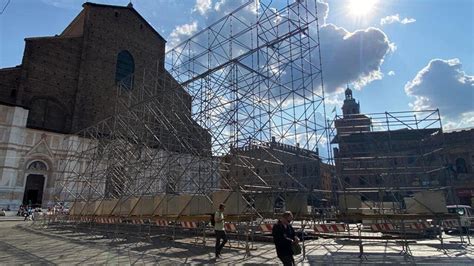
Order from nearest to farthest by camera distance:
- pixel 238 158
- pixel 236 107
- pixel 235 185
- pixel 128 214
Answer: pixel 235 185, pixel 238 158, pixel 236 107, pixel 128 214

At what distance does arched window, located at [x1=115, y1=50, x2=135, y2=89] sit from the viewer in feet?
117

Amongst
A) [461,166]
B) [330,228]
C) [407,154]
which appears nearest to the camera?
[330,228]

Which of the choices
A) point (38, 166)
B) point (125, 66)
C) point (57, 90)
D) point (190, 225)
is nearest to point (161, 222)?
point (190, 225)

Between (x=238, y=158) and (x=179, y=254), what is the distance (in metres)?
4.12

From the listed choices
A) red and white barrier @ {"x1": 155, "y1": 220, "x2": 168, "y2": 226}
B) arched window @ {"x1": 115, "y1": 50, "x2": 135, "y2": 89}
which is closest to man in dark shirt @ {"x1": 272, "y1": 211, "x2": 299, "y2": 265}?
red and white barrier @ {"x1": 155, "y1": 220, "x2": 168, "y2": 226}

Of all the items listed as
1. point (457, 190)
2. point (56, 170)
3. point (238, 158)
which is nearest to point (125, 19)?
point (56, 170)

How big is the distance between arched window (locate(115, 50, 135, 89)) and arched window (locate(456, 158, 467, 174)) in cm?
3896

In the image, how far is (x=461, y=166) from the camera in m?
36.9

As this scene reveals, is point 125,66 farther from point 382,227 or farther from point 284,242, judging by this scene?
point 284,242

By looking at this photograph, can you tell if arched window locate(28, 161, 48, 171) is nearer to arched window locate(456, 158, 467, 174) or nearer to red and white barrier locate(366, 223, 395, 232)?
red and white barrier locate(366, 223, 395, 232)

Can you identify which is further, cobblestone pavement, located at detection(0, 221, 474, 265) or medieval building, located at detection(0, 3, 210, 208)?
medieval building, located at detection(0, 3, 210, 208)

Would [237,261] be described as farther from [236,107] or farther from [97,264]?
[236,107]

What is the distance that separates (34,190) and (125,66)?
633 inches

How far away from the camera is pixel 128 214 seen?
14.6 m
